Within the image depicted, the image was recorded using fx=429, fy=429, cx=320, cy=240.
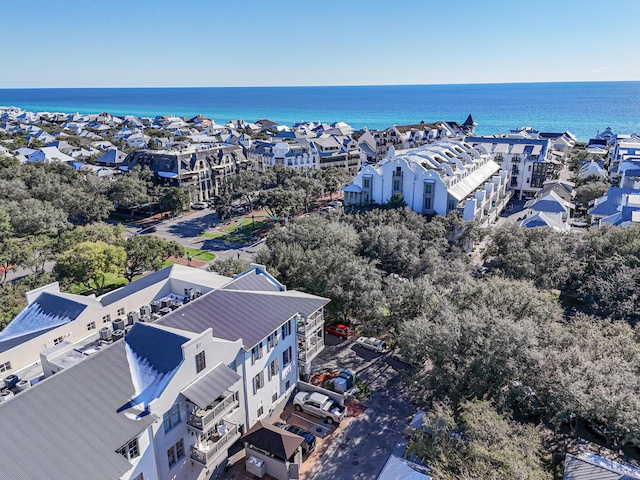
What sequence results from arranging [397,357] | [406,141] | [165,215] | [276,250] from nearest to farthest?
[397,357], [276,250], [165,215], [406,141]

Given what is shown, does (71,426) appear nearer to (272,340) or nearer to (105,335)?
(105,335)

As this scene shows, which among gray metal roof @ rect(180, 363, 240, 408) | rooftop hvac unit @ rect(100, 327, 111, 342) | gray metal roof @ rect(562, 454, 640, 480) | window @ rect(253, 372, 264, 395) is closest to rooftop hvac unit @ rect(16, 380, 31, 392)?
rooftop hvac unit @ rect(100, 327, 111, 342)

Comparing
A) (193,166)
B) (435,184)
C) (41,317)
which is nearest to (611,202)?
(435,184)

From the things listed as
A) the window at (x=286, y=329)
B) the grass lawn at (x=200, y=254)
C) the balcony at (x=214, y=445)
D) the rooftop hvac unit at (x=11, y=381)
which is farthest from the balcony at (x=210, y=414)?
the grass lawn at (x=200, y=254)

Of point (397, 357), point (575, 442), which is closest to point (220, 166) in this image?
point (397, 357)

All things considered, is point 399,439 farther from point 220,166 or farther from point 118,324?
point 220,166

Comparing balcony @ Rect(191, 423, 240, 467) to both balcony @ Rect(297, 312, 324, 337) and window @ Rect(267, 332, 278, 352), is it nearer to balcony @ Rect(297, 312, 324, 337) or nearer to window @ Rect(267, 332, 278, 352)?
window @ Rect(267, 332, 278, 352)
